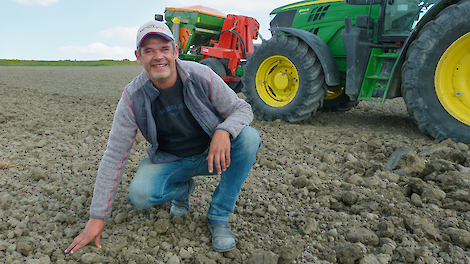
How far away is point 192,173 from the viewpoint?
6.91 feet

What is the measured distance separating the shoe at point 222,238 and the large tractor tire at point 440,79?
2.30 meters

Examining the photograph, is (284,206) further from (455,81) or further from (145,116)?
Result: (455,81)

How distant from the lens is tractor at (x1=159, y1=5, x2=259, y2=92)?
6.40 meters

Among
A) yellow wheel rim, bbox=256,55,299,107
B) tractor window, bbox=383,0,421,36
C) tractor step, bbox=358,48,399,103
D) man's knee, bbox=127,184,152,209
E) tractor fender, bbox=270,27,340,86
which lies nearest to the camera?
man's knee, bbox=127,184,152,209

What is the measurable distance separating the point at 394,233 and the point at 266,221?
0.71 meters

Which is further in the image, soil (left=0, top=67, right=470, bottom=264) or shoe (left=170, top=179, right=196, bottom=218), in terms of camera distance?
shoe (left=170, top=179, right=196, bottom=218)

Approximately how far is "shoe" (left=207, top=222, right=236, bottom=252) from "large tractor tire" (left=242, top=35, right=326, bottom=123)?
2415 millimetres

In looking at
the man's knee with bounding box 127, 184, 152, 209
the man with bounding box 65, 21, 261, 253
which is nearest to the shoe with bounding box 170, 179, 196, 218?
Result: the man with bounding box 65, 21, 261, 253

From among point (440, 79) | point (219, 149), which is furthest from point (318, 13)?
point (219, 149)

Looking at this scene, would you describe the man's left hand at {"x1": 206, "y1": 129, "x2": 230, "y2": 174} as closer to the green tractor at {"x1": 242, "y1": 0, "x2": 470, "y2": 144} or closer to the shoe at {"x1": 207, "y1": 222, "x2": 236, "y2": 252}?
the shoe at {"x1": 207, "y1": 222, "x2": 236, "y2": 252}

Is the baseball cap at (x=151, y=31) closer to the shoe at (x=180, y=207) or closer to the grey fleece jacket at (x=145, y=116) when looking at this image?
the grey fleece jacket at (x=145, y=116)

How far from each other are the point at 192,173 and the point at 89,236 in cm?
65

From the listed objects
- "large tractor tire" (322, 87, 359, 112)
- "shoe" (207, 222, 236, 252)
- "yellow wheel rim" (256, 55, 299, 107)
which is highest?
"yellow wheel rim" (256, 55, 299, 107)

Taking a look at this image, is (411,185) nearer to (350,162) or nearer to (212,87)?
(350,162)
